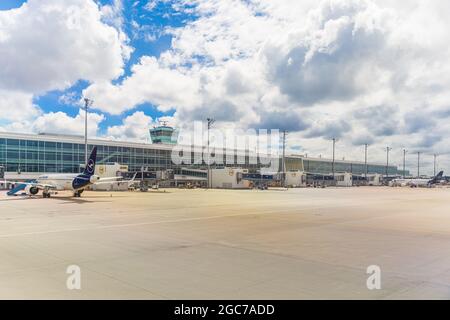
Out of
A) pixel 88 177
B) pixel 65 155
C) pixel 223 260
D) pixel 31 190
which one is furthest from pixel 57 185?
pixel 65 155

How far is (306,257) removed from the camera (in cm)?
1352

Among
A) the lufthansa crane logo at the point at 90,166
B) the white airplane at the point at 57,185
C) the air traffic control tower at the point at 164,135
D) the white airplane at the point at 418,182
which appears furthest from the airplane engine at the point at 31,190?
the white airplane at the point at 418,182

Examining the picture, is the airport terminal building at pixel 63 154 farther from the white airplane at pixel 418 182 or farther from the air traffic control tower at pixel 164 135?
the white airplane at pixel 418 182

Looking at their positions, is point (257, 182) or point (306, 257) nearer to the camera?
point (306, 257)

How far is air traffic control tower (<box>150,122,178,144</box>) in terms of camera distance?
15088 cm

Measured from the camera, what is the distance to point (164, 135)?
151000mm

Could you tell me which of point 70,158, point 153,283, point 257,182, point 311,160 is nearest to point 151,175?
point 70,158

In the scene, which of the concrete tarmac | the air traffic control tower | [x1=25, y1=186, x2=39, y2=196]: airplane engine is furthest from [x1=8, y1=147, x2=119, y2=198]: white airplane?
the air traffic control tower

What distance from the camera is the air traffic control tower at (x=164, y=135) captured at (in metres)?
151

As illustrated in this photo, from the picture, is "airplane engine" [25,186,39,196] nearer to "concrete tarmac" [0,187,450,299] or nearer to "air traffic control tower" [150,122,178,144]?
"concrete tarmac" [0,187,450,299]

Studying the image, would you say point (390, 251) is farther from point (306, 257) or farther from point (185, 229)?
point (185, 229)
